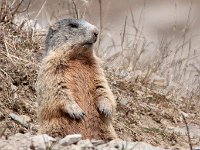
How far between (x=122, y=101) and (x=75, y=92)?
188cm

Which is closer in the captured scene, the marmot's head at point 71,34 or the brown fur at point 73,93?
the brown fur at point 73,93

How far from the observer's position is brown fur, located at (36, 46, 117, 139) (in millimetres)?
4789

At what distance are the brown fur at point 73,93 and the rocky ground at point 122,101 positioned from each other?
59 cm

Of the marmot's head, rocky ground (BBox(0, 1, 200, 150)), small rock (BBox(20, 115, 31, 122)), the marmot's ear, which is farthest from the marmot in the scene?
small rock (BBox(20, 115, 31, 122))

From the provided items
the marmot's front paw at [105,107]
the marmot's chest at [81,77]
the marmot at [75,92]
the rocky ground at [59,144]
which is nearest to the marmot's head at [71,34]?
the marmot at [75,92]

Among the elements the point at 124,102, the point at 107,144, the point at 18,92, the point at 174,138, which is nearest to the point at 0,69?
the point at 18,92

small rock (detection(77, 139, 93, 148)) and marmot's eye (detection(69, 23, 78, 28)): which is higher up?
marmot's eye (detection(69, 23, 78, 28))

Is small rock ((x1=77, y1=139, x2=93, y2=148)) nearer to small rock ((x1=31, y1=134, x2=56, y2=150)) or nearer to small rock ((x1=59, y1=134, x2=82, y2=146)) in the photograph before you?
small rock ((x1=59, y1=134, x2=82, y2=146))

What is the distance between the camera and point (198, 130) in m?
6.74

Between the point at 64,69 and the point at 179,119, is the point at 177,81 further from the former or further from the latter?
the point at 64,69

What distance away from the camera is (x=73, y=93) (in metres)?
4.93

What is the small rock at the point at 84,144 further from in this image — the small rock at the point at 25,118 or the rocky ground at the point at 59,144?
the small rock at the point at 25,118

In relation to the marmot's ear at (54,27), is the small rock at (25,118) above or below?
below

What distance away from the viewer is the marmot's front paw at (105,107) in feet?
15.9
